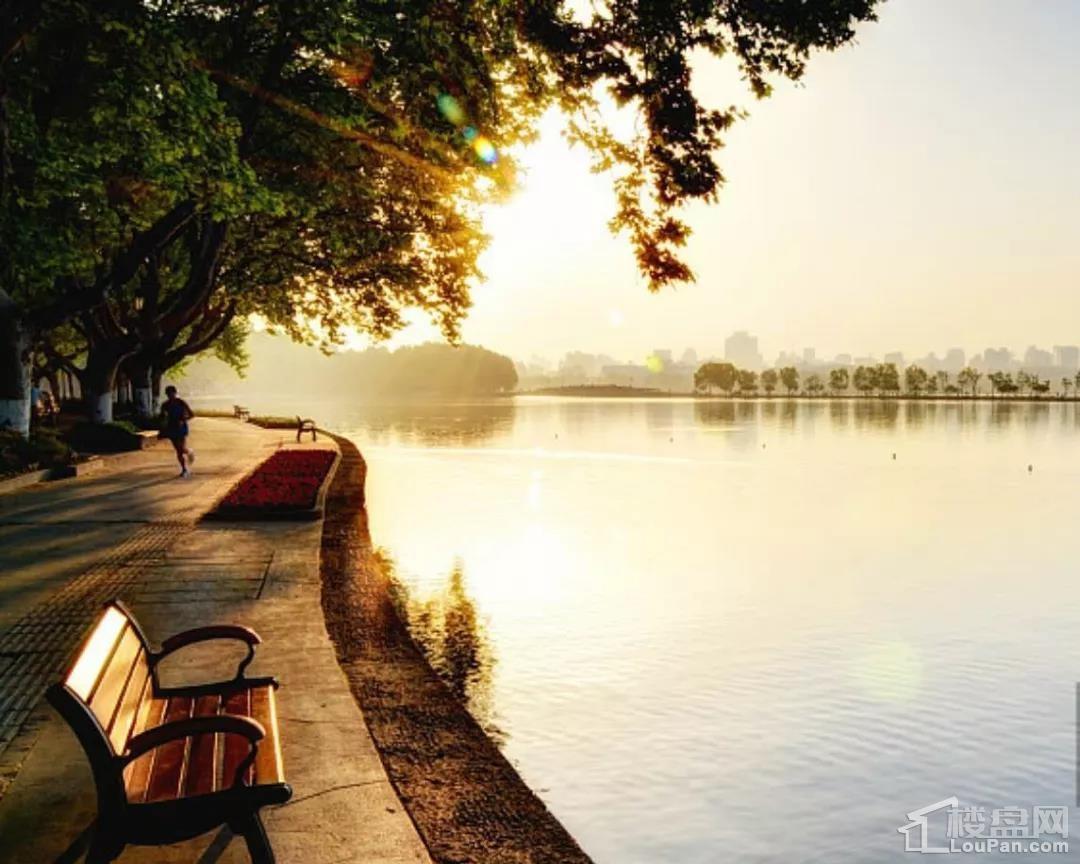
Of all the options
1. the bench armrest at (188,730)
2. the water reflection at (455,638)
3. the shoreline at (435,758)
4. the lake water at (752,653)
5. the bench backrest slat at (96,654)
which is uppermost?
the bench backrest slat at (96,654)

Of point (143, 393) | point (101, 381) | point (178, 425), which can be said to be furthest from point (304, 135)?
point (143, 393)

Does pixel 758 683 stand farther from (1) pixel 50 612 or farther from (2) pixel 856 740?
(1) pixel 50 612

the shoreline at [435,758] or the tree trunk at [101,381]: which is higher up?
the tree trunk at [101,381]

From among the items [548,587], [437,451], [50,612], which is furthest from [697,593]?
[437,451]

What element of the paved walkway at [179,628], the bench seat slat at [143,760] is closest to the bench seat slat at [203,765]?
the bench seat slat at [143,760]

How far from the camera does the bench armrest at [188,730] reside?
4.73 m

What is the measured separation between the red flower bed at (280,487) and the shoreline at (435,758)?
688cm

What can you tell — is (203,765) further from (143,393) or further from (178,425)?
(143,393)

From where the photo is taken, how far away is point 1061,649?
49.7ft

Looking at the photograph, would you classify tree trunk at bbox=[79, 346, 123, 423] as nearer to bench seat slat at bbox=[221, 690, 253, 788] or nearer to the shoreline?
the shoreline

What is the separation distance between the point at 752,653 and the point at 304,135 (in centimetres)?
1790

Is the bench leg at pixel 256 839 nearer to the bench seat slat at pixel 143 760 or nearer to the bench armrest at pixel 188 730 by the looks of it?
the bench armrest at pixel 188 730

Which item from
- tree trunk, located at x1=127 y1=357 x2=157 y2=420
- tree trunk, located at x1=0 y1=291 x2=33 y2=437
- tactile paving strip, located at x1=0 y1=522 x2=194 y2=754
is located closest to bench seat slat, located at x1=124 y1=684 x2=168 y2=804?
tactile paving strip, located at x1=0 y1=522 x2=194 y2=754

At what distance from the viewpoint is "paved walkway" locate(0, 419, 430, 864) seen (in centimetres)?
544
